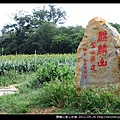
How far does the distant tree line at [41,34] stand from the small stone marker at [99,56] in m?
14.4

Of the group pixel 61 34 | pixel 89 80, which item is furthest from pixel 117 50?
pixel 61 34

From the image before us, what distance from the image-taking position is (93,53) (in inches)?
199

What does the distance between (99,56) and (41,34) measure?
15.4m

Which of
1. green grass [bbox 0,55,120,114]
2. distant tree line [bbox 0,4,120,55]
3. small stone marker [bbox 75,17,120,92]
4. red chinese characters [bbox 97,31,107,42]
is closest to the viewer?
green grass [bbox 0,55,120,114]

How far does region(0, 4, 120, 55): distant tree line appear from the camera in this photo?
20.1 m

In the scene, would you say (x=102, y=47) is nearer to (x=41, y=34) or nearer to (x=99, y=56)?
(x=99, y=56)

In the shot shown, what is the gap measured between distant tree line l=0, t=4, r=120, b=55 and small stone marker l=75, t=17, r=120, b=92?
47.4 feet

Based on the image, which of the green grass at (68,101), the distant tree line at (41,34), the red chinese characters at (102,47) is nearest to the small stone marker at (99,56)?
the red chinese characters at (102,47)

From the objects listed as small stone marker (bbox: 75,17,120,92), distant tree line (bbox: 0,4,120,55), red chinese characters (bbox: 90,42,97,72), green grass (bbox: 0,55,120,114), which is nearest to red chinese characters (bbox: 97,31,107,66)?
small stone marker (bbox: 75,17,120,92)

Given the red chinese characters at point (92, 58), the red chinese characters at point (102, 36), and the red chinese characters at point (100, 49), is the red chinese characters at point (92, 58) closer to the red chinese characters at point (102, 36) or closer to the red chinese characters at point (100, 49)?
the red chinese characters at point (100, 49)

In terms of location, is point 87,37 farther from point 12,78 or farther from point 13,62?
point 13,62

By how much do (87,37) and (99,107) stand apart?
149 centimetres

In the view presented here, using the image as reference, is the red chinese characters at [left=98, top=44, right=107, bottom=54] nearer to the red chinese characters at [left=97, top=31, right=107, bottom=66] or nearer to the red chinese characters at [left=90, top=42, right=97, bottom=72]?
the red chinese characters at [left=97, top=31, right=107, bottom=66]

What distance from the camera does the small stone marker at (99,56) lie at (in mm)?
4832
